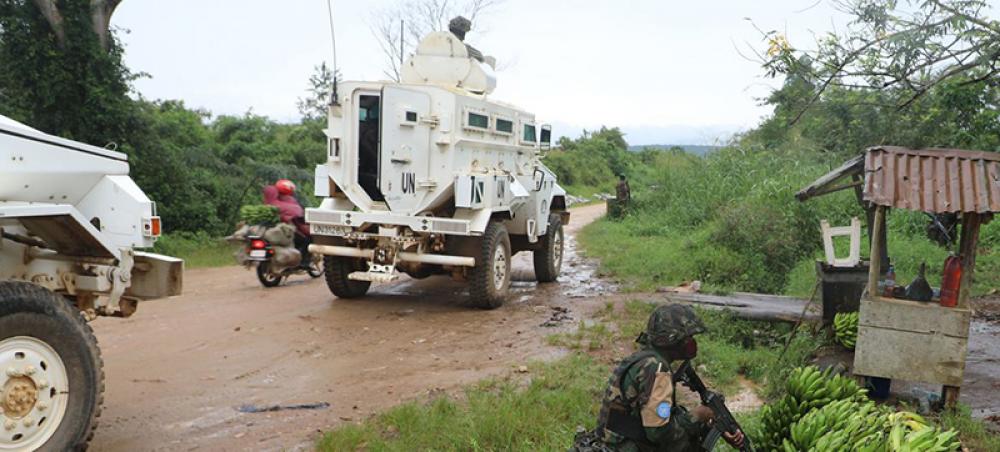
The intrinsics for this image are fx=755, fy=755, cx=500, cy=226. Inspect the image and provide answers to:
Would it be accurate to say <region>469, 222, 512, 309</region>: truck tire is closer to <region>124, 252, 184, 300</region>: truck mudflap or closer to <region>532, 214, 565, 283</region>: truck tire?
<region>532, 214, 565, 283</region>: truck tire

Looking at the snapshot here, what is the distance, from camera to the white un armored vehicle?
8.06m

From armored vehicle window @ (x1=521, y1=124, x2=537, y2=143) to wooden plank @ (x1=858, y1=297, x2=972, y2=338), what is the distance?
17.8ft

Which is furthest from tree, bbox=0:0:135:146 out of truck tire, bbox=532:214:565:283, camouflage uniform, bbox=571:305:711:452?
camouflage uniform, bbox=571:305:711:452

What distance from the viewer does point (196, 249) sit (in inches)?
523

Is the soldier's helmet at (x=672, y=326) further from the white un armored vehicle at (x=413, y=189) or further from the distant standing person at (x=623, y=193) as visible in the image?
the distant standing person at (x=623, y=193)

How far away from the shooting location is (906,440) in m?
3.36

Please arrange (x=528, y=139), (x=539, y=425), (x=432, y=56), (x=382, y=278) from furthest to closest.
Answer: (x=528, y=139) → (x=432, y=56) → (x=382, y=278) → (x=539, y=425)

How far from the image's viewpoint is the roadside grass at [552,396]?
4480mm

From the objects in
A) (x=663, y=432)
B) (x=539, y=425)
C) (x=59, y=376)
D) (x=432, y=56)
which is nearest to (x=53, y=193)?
(x=59, y=376)

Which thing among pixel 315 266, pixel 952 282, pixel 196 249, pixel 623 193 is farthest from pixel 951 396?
pixel 623 193

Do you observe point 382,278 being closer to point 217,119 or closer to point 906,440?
point 906,440

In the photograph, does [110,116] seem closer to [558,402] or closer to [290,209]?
[290,209]

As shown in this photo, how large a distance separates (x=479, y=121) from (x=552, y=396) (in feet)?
13.6

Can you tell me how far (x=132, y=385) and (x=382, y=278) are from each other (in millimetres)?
2882
